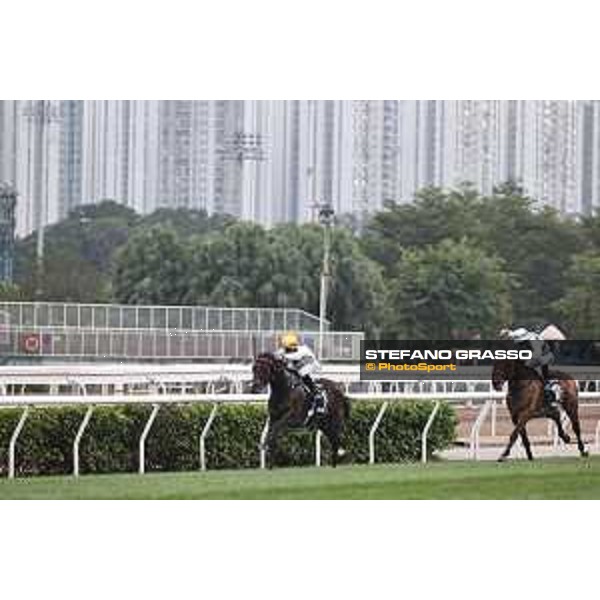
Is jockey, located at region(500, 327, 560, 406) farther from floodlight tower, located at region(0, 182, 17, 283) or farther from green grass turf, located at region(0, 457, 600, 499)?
floodlight tower, located at region(0, 182, 17, 283)

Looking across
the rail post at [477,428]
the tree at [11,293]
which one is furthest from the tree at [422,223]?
the tree at [11,293]

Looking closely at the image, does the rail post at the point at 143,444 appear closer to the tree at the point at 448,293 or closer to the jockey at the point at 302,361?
the jockey at the point at 302,361

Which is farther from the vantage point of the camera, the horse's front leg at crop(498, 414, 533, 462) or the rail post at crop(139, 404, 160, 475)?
the horse's front leg at crop(498, 414, 533, 462)

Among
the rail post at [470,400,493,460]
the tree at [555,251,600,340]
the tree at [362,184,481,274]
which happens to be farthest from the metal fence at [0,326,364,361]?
the tree at [555,251,600,340]

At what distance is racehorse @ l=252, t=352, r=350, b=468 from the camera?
83.1 feet

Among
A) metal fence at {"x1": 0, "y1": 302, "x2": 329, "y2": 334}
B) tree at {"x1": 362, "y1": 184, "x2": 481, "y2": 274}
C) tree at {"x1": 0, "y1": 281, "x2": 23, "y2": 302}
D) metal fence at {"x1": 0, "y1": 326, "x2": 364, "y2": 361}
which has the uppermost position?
tree at {"x1": 362, "y1": 184, "x2": 481, "y2": 274}

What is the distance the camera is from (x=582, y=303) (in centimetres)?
2533

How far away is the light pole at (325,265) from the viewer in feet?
83.4

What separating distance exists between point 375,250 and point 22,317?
2.00 meters

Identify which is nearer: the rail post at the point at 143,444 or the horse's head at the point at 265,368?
the horse's head at the point at 265,368

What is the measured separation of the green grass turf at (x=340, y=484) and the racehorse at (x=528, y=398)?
291 millimetres

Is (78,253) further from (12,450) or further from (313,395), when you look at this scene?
(313,395)

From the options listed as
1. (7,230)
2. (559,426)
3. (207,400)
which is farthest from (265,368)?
(559,426)
